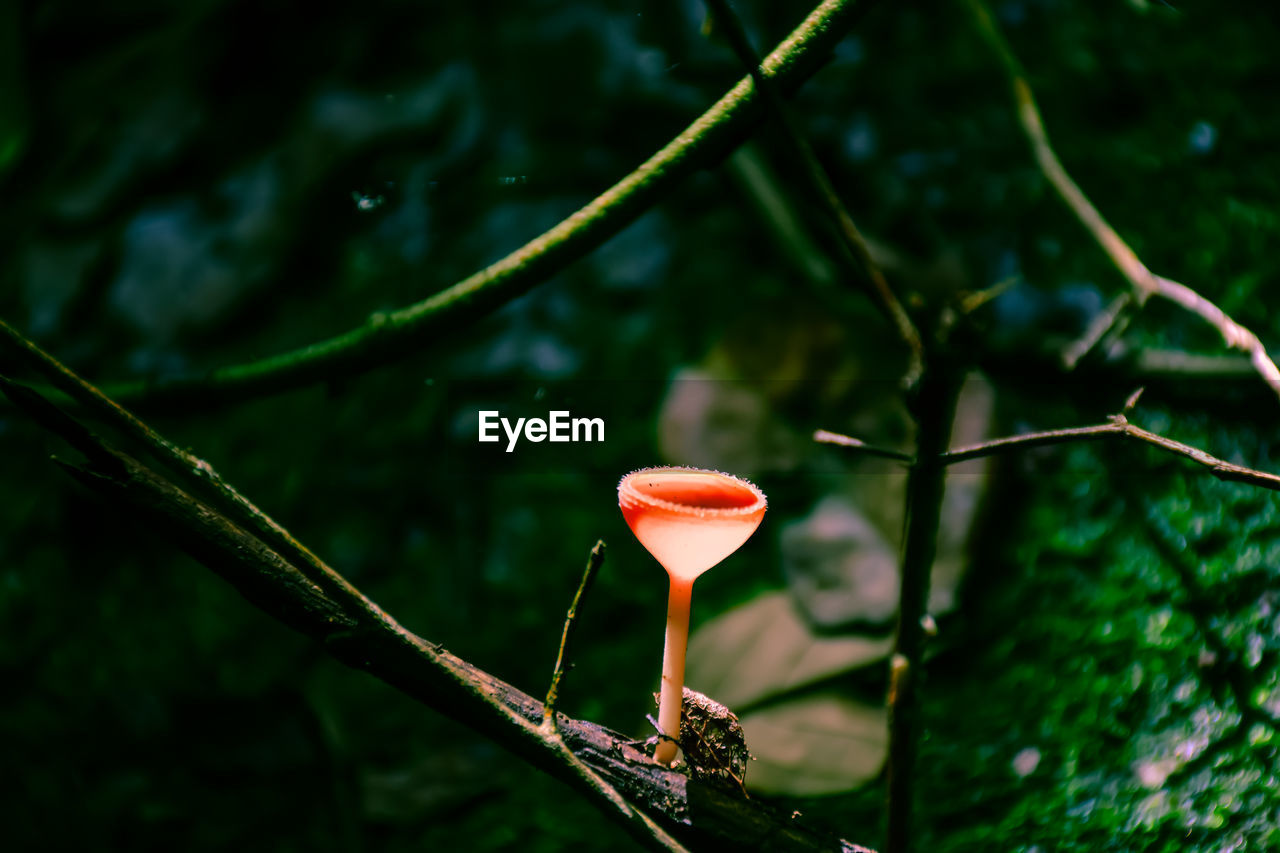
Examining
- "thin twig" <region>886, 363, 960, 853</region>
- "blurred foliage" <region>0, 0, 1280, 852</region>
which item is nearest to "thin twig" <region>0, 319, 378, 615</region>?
"thin twig" <region>886, 363, 960, 853</region>

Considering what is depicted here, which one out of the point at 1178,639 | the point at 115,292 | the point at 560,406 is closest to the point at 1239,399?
the point at 1178,639

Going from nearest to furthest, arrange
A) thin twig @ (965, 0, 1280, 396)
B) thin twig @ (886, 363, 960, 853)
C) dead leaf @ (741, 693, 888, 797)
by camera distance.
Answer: thin twig @ (886, 363, 960, 853) → thin twig @ (965, 0, 1280, 396) → dead leaf @ (741, 693, 888, 797)

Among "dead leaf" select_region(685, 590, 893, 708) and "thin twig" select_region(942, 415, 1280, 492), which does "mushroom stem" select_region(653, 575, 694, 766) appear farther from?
"dead leaf" select_region(685, 590, 893, 708)

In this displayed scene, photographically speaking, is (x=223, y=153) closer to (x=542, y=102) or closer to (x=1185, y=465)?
(x=542, y=102)

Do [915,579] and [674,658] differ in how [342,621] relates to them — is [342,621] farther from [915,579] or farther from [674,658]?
[915,579]

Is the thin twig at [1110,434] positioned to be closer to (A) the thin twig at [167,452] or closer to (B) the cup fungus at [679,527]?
(B) the cup fungus at [679,527]

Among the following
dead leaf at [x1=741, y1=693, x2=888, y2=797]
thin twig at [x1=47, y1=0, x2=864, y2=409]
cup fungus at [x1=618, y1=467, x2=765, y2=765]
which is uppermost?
thin twig at [x1=47, y1=0, x2=864, y2=409]
